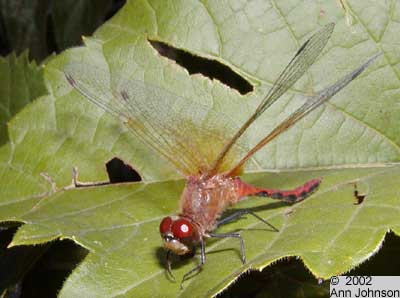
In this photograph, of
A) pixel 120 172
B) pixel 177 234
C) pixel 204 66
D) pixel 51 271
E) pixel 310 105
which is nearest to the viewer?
pixel 177 234

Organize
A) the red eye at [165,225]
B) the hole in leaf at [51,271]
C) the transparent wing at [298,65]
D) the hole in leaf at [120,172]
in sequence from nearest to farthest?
the red eye at [165,225] → the transparent wing at [298,65] → the hole in leaf at [120,172] → the hole in leaf at [51,271]

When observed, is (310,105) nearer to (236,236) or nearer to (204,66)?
(236,236)

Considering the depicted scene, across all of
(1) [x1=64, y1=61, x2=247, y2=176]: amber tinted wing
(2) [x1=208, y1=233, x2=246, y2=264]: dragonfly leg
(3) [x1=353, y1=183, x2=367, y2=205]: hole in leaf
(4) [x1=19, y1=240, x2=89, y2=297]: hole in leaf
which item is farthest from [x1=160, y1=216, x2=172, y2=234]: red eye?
(4) [x1=19, y1=240, x2=89, y2=297]: hole in leaf

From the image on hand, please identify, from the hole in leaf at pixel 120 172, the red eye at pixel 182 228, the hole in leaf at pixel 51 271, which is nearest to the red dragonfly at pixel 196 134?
the red eye at pixel 182 228

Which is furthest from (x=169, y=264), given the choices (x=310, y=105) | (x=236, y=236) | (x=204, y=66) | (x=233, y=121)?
(x=204, y=66)

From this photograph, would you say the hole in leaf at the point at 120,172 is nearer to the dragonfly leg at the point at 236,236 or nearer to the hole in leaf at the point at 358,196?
the dragonfly leg at the point at 236,236

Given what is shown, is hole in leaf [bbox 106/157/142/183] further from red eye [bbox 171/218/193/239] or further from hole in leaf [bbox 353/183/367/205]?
hole in leaf [bbox 353/183/367/205]

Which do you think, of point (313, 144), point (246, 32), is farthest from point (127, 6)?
point (313, 144)
